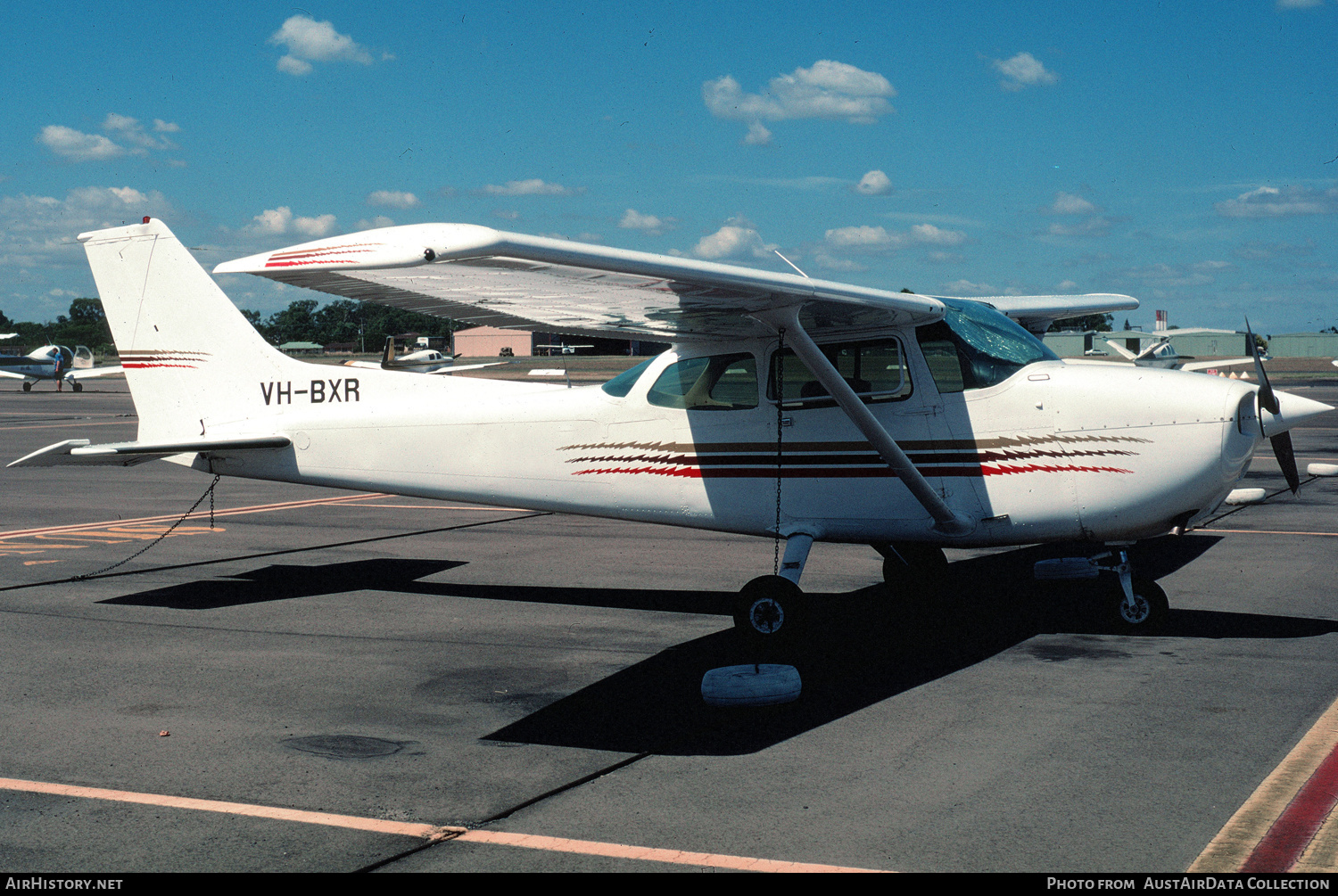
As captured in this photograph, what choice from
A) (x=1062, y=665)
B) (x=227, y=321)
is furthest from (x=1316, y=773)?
(x=227, y=321)

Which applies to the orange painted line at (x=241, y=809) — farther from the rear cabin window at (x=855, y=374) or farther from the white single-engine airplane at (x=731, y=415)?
the rear cabin window at (x=855, y=374)

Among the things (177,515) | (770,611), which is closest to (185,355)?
(770,611)

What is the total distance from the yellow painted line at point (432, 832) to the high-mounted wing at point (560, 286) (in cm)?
234

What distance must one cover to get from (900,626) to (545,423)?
124 inches

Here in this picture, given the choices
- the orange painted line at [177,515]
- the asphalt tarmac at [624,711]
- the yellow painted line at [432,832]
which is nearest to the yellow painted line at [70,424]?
the orange painted line at [177,515]

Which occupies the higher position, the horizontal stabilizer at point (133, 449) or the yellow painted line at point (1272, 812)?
the horizontal stabilizer at point (133, 449)

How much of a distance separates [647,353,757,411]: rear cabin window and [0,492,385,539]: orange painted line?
5231 millimetres

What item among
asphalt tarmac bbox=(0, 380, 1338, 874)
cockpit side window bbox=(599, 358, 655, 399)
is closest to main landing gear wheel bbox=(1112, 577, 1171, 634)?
asphalt tarmac bbox=(0, 380, 1338, 874)

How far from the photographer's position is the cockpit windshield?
766 centimetres

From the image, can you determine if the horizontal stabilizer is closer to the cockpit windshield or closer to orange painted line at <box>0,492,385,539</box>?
orange painted line at <box>0,492,385,539</box>

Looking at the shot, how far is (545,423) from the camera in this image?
28.8 feet

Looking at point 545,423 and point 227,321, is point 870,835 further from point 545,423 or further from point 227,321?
point 227,321

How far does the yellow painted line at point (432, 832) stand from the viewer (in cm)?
406

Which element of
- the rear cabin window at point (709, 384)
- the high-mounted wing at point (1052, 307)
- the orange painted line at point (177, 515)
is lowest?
the orange painted line at point (177, 515)
